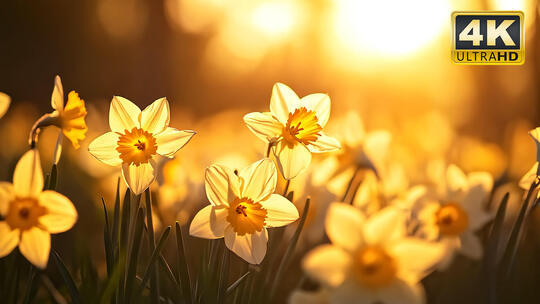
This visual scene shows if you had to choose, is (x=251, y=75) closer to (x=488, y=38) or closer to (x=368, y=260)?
(x=488, y=38)

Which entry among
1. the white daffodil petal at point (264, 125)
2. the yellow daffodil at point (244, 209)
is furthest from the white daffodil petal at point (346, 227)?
the white daffodil petal at point (264, 125)

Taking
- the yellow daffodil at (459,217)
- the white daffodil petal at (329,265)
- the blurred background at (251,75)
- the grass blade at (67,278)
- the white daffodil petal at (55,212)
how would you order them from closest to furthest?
the white daffodil petal at (329,265) → the white daffodil petal at (55,212) → the grass blade at (67,278) → the yellow daffodil at (459,217) → the blurred background at (251,75)

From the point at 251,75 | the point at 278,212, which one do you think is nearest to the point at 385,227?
the point at 278,212

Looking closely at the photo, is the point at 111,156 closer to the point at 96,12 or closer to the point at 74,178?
the point at 74,178

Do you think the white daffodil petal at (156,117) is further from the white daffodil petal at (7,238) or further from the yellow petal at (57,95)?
the white daffodil petal at (7,238)

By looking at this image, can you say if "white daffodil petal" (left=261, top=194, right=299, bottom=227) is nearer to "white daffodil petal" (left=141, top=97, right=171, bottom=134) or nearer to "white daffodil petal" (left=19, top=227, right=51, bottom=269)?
"white daffodil petal" (left=141, top=97, right=171, bottom=134)

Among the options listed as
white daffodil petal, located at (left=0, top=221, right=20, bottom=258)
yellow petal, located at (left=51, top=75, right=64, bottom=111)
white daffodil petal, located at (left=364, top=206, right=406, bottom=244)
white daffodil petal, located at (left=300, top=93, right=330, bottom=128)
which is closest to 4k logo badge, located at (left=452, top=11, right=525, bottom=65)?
white daffodil petal, located at (left=300, top=93, right=330, bottom=128)

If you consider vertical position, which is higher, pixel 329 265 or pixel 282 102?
pixel 282 102
